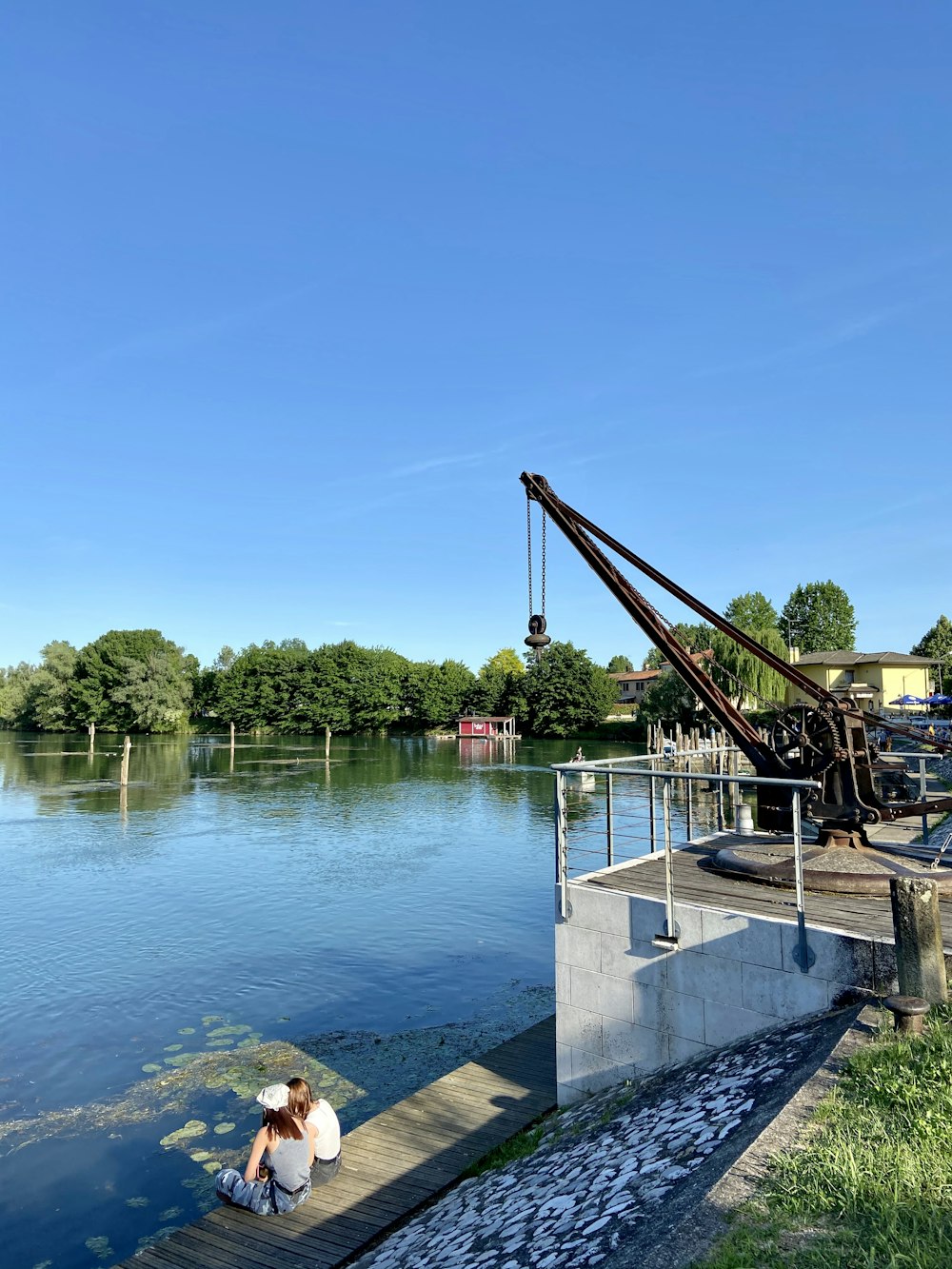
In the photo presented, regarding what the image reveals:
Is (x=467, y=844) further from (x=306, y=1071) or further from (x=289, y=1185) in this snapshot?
(x=289, y=1185)

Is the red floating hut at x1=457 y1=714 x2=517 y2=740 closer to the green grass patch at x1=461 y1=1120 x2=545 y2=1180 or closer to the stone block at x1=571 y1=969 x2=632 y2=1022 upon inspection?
the stone block at x1=571 y1=969 x2=632 y2=1022

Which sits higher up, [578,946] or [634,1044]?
[578,946]

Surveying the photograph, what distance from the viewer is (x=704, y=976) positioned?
7.84 m

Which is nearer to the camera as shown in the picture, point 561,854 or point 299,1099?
point 299,1099

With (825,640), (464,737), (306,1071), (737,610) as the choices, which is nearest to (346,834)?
(306,1071)

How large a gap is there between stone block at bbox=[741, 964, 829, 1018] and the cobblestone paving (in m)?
0.24

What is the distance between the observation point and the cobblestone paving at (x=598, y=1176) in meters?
5.17

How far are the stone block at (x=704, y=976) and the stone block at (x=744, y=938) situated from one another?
3.6 inches

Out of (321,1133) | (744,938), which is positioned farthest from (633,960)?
(321,1133)

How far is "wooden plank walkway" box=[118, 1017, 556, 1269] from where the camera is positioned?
742 centimetres

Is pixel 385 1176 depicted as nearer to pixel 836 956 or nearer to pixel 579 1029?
pixel 579 1029

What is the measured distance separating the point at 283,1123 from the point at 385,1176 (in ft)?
4.13

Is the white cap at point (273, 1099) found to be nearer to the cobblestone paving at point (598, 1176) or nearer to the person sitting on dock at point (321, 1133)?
the person sitting on dock at point (321, 1133)

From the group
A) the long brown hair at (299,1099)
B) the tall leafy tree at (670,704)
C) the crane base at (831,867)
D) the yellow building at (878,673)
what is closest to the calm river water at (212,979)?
the long brown hair at (299,1099)
